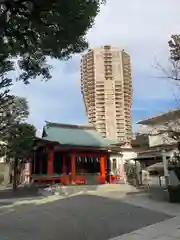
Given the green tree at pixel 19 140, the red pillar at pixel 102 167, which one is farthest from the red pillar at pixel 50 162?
the red pillar at pixel 102 167

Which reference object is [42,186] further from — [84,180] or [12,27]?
[12,27]

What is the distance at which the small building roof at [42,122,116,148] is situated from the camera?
80.8 ft

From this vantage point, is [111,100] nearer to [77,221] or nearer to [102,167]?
[102,167]

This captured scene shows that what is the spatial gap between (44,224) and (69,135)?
1682 cm

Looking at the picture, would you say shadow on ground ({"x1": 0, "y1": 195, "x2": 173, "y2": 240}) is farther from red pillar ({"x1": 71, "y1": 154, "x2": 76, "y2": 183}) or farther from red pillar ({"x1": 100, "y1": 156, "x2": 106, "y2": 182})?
red pillar ({"x1": 100, "y1": 156, "x2": 106, "y2": 182})

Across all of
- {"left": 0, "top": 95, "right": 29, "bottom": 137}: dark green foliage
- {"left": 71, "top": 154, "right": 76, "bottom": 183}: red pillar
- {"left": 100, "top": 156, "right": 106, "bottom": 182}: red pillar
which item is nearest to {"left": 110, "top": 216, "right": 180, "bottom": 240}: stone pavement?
{"left": 0, "top": 95, "right": 29, "bottom": 137}: dark green foliage

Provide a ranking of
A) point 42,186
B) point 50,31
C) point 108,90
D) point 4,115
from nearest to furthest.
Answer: point 50,31
point 4,115
point 42,186
point 108,90

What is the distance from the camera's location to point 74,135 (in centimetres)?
2627

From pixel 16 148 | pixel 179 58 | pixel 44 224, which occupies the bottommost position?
pixel 44 224

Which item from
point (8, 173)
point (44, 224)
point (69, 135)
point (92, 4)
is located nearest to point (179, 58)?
point (92, 4)

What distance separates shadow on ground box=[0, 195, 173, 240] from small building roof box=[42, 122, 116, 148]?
445 inches

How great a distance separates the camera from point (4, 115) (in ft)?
65.7

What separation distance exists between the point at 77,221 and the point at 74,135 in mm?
16656

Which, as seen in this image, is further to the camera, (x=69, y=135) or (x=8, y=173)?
(x=8, y=173)
